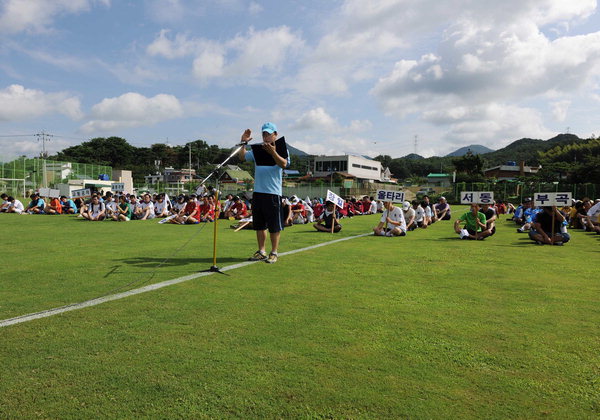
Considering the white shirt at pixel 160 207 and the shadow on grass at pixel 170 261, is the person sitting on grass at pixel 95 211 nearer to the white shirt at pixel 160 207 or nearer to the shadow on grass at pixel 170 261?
the white shirt at pixel 160 207

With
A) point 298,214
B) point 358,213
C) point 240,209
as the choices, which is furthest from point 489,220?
point 358,213

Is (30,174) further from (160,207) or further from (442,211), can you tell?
(442,211)

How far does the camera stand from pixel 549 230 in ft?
37.1

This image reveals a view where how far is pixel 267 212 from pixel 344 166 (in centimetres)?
8676

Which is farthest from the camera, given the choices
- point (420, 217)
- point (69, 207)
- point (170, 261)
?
point (69, 207)

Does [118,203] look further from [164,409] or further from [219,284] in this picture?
[164,409]

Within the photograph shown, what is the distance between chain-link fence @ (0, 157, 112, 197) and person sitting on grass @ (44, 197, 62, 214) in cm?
2434

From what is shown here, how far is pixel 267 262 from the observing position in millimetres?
6848

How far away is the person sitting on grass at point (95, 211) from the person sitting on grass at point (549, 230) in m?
17.4

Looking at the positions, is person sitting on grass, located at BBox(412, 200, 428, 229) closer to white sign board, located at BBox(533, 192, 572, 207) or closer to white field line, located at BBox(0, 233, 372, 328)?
white sign board, located at BBox(533, 192, 572, 207)

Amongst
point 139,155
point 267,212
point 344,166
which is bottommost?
point 267,212

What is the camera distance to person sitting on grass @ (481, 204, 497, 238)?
40.2ft

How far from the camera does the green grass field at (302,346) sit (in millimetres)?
2330

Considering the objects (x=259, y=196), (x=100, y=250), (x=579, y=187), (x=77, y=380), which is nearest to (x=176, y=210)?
(x=100, y=250)
